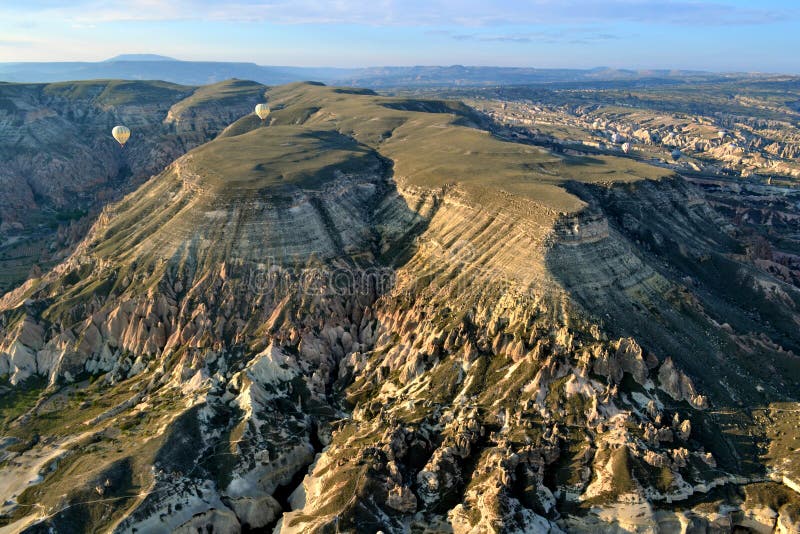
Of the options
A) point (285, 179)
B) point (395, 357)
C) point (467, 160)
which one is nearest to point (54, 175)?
point (285, 179)

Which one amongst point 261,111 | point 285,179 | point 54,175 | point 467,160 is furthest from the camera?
point 261,111

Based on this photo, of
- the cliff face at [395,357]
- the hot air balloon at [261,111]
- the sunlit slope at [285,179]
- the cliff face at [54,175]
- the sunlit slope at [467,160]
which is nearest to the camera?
the cliff face at [395,357]

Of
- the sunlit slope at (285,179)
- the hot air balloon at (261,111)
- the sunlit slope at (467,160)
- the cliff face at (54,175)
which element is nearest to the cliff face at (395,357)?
the sunlit slope at (285,179)

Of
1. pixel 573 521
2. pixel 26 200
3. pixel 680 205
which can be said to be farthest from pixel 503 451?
pixel 26 200

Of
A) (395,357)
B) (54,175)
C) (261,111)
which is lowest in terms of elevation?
(395,357)

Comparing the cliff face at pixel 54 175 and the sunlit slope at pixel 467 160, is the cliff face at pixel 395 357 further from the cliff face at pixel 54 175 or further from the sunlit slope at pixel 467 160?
the cliff face at pixel 54 175

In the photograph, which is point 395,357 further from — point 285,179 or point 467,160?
point 467,160

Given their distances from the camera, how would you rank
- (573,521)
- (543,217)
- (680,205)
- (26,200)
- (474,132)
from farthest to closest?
(26,200) → (474,132) → (680,205) → (543,217) → (573,521)

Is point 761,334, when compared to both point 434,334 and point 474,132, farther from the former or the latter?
point 474,132

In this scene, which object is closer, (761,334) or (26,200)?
(761,334)
